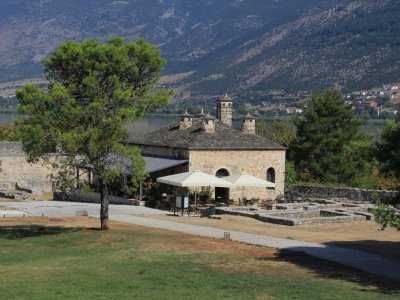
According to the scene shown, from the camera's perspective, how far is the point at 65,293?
16516 mm

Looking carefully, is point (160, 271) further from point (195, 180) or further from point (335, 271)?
point (195, 180)

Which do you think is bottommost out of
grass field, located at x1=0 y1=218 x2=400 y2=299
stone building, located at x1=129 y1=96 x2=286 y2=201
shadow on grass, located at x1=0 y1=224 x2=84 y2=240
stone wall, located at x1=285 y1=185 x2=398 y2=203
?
grass field, located at x1=0 y1=218 x2=400 y2=299

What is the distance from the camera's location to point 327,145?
5491cm

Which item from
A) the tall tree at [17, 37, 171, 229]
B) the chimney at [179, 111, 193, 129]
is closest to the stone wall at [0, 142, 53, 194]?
the chimney at [179, 111, 193, 129]

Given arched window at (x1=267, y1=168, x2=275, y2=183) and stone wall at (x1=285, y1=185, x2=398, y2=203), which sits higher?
arched window at (x1=267, y1=168, x2=275, y2=183)

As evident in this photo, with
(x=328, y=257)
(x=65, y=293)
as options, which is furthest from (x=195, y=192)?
(x=65, y=293)

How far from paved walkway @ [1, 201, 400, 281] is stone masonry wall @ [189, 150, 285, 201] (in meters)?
4.77

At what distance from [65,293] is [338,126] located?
42322 millimetres

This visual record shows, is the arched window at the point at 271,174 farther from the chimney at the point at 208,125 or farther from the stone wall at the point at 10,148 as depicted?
the stone wall at the point at 10,148

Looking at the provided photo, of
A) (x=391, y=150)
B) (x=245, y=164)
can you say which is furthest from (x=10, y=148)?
(x=391, y=150)

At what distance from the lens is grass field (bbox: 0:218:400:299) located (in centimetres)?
1680

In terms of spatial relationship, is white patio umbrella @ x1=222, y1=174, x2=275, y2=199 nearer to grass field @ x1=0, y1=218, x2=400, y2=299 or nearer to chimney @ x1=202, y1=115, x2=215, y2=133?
chimney @ x1=202, y1=115, x2=215, y2=133

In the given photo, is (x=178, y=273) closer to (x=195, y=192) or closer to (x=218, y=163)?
(x=195, y=192)

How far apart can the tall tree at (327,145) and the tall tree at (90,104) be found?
28.3 metres
